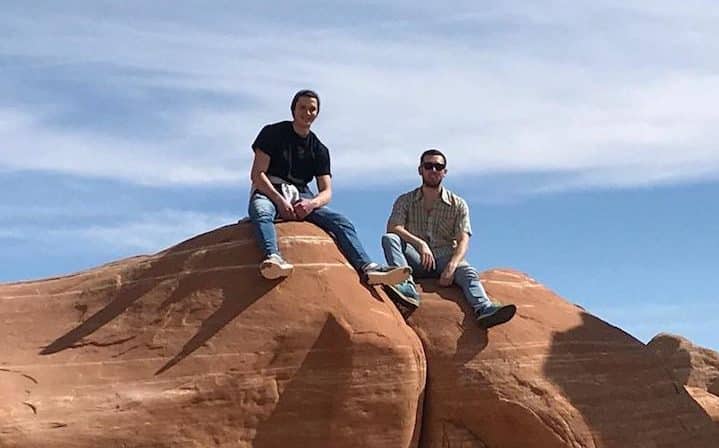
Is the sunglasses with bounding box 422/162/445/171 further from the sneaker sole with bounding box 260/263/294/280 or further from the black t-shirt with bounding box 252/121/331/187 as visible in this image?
the sneaker sole with bounding box 260/263/294/280

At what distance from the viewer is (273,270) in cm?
1045

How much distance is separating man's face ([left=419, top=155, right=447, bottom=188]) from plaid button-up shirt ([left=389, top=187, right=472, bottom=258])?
18 cm

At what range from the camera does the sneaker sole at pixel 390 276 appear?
34.9 ft

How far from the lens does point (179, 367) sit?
33.4ft

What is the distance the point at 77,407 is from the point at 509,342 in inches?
164

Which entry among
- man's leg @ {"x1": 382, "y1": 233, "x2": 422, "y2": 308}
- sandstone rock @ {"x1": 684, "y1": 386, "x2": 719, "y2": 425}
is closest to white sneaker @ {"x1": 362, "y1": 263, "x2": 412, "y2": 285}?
man's leg @ {"x1": 382, "y1": 233, "x2": 422, "y2": 308}

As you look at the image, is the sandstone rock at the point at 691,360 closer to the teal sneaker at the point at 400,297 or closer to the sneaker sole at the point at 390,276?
the teal sneaker at the point at 400,297

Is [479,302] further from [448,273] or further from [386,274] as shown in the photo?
[386,274]

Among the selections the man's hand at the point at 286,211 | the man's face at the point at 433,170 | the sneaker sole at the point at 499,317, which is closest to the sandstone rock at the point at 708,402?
the sneaker sole at the point at 499,317

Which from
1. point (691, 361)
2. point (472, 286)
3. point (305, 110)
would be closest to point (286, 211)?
point (305, 110)

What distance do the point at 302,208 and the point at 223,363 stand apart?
1.81 meters

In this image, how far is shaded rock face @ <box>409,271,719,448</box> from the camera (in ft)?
35.2

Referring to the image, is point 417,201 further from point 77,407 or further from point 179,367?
point 77,407

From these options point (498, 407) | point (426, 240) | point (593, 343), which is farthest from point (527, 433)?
point (426, 240)
